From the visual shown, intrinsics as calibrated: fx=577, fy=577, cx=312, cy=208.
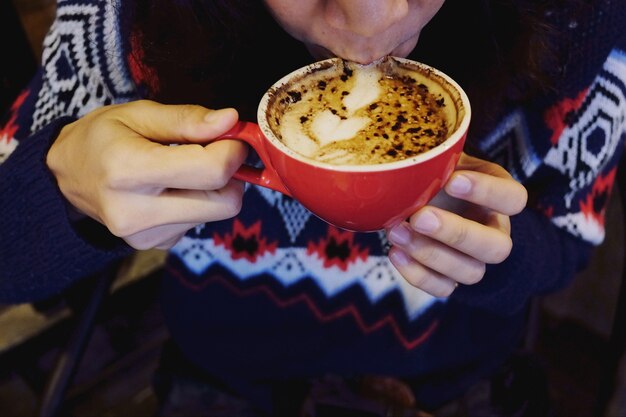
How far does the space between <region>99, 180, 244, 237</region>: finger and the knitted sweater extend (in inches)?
7.5

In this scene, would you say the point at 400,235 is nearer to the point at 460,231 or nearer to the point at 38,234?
the point at 460,231

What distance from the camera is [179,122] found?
749 millimetres

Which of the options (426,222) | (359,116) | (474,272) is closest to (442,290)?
(474,272)

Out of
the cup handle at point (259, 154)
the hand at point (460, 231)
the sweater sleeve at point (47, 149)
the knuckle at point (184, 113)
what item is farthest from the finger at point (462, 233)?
the sweater sleeve at point (47, 149)

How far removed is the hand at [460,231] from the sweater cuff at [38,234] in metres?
0.48

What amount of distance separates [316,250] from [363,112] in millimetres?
453

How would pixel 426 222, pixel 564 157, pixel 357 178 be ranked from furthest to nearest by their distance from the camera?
pixel 564 157 < pixel 426 222 < pixel 357 178

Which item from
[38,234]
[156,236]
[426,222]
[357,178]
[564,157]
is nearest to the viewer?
[357,178]

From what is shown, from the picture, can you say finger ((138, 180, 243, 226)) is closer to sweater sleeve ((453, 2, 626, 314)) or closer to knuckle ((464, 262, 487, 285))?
knuckle ((464, 262, 487, 285))

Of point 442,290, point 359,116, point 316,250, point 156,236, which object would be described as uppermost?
Result: point 359,116

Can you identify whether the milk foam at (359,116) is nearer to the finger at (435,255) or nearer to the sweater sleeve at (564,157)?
the finger at (435,255)

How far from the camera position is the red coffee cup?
25.9 inches

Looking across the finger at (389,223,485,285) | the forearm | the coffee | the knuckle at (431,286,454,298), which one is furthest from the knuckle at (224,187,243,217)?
the forearm

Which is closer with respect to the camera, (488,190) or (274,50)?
(488,190)
